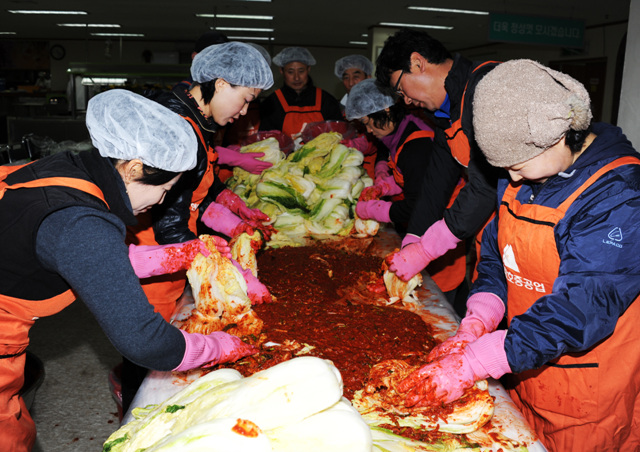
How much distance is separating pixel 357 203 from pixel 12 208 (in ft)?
8.19

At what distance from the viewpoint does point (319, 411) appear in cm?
125

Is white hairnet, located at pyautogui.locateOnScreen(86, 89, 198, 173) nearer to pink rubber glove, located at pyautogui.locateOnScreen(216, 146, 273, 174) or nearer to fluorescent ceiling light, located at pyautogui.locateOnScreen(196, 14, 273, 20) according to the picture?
pink rubber glove, located at pyautogui.locateOnScreen(216, 146, 273, 174)

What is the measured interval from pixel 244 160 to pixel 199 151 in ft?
4.94

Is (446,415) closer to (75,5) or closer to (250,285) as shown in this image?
(250,285)

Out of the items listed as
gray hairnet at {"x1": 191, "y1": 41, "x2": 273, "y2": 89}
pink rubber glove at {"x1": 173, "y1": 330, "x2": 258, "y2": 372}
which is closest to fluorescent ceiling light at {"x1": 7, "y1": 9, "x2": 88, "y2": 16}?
gray hairnet at {"x1": 191, "y1": 41, "x2": 273, "y2": 89}

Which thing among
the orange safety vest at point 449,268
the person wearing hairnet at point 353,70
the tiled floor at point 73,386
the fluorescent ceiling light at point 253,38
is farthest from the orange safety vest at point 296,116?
the fluorescent ceiling light at point 253,38

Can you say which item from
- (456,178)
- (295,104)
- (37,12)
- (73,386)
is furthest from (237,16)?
(456,178)

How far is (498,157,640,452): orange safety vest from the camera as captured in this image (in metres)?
1.69

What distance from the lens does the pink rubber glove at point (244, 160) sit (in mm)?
3961

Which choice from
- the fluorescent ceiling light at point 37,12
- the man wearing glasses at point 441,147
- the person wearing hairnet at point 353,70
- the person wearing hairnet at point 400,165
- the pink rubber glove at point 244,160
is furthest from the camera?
the fluorescent ceiling light at point 37,12

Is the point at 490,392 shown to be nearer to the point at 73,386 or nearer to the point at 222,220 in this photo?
the point at 222,220

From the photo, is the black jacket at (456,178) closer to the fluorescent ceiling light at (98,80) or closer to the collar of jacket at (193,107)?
the collar of jacket at (193,107)

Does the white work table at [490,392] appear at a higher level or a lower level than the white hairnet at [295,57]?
lower

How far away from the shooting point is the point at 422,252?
2584 mm
